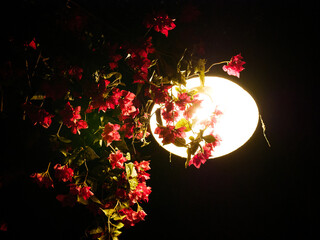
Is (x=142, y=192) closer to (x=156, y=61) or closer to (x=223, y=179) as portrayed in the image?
(x=156, y=61)

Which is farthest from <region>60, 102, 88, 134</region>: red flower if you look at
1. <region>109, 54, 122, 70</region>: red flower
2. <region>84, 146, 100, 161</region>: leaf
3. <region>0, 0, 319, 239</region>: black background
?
<region>0, 0, 319, 239</region>: black background

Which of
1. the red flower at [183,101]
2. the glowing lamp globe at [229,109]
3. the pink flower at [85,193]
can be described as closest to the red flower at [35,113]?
the pink flower at [85,193]

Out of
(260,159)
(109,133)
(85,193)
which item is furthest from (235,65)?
(260,159)

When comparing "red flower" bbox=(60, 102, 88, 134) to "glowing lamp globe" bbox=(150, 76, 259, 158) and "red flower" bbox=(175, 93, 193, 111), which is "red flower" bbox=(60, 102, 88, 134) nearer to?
"glowing lamp globe" bbox=(150, 76, 259, 158)

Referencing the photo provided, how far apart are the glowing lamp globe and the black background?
164 cm

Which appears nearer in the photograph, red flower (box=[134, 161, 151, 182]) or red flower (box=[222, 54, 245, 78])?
red flower (box=[222, 54, 245, 78])

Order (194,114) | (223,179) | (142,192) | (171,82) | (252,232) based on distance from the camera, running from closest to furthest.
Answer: (194,114) < (171,82) < (142,192) < (252,232) < (223,179)

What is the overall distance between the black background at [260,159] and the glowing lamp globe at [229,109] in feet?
5.38

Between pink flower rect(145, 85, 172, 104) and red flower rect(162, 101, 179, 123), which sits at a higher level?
pink flower rect(145, 85, 172, 104)

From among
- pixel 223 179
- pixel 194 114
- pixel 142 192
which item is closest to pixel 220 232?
pixel 223 179

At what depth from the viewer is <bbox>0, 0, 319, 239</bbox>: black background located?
2.76m

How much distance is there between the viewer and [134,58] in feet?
3.75

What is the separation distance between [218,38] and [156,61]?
1.89 m

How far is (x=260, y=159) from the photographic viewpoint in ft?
9.37
